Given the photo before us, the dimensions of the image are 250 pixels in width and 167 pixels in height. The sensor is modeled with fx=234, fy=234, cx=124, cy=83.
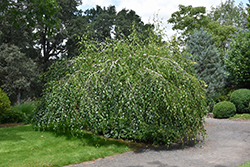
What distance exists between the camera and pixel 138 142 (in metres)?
5.93

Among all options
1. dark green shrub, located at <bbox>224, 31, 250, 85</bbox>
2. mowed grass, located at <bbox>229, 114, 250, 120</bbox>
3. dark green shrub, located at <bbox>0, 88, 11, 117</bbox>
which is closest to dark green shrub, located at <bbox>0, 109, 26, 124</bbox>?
dark green shrub, located at <bbox>0, 88, 11, 117</bbox>

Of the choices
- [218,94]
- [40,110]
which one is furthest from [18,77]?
[218,94]

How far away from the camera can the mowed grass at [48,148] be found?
4.32m

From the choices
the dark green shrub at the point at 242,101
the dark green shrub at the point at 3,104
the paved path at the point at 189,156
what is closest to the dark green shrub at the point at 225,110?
the dark green shrub at the point at 242,101

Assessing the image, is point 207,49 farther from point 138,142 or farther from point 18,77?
point 18,77

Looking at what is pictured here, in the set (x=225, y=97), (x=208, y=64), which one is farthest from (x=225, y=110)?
(x=208, y=64)

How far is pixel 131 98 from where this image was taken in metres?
4.60

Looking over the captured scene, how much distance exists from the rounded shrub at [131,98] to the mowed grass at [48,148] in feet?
1.37

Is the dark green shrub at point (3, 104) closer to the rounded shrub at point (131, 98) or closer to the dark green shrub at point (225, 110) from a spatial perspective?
the rounded shrub at point (131, 98)

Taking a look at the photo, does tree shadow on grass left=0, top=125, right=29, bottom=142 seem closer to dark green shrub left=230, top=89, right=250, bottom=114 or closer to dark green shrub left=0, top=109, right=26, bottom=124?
dark green shrub left=0, top=109, right=26, bottom=124

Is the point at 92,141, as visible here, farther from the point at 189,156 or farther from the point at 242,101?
the point at 242,101

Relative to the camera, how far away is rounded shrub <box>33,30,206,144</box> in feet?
15.5

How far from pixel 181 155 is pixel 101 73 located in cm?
243

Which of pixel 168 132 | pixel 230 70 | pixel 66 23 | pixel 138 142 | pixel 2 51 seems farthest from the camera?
pixel 66 23
